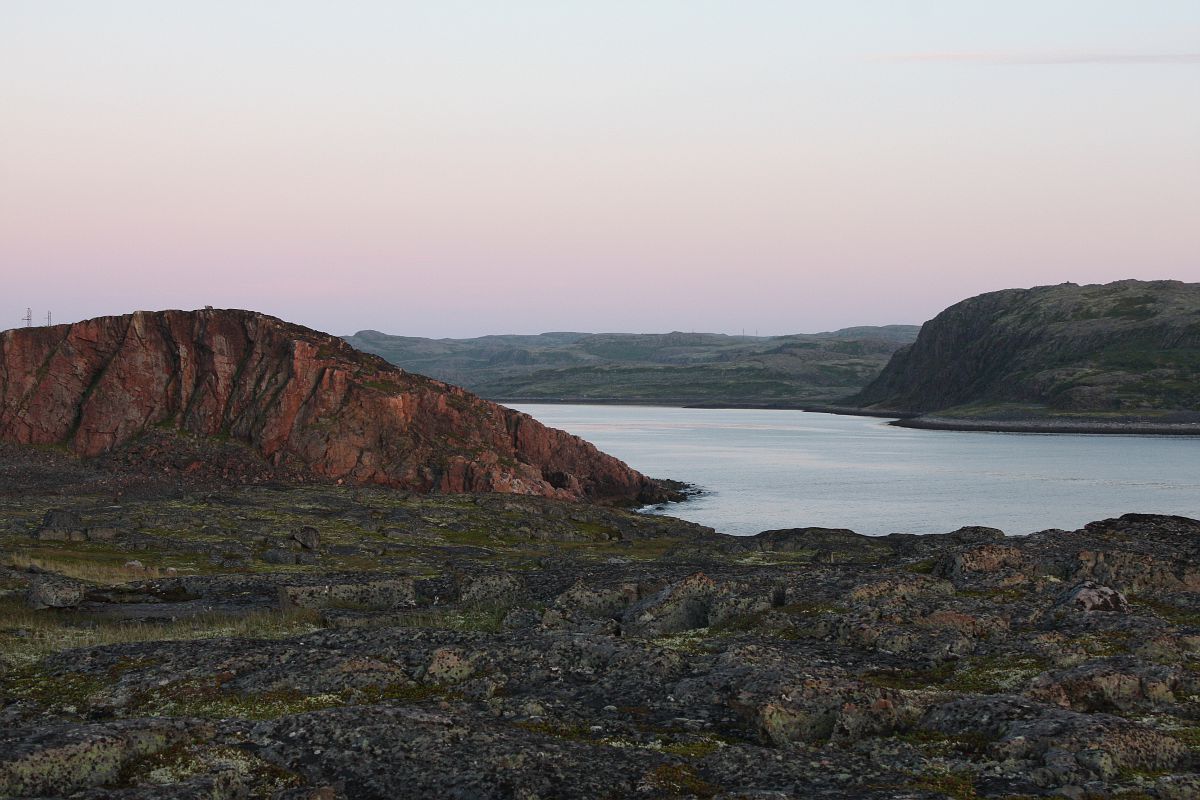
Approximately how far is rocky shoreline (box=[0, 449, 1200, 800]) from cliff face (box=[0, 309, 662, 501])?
5355 cm

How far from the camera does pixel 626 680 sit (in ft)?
91.3

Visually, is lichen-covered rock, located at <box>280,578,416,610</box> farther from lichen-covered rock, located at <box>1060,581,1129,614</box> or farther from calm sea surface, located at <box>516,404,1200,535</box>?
calm sea surface, located at <box>516,404,1200,535</box>

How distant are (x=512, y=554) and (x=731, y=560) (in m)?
15.1

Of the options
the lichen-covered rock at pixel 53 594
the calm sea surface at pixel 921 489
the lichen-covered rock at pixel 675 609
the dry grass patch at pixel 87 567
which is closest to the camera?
the lichen-covered rock at pixel 675 609

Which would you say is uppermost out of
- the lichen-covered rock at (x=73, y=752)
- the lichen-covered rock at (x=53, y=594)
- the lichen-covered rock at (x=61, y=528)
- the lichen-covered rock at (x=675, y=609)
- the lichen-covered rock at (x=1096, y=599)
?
the lichen-covered rock at (x=1096, y=599)

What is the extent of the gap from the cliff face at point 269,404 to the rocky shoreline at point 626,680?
53.6m

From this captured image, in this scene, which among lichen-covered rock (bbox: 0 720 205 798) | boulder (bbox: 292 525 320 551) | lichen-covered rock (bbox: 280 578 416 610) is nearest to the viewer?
lichen-covered rock (bbox: 0 720 205 798)

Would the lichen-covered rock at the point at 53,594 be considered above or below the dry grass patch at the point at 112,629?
below

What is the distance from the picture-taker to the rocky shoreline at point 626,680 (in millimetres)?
20031

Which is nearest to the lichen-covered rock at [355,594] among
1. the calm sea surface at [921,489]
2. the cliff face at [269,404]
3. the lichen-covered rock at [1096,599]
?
the lichen-covered rock at [1096,599]

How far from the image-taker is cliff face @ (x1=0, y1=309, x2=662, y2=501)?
356 ft

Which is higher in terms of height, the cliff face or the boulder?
the cliff face

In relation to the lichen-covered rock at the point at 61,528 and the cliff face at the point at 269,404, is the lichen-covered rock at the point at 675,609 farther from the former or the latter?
the cliff face at the point at 269,404

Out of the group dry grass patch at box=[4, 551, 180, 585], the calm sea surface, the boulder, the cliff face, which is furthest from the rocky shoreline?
the calm sea surface
